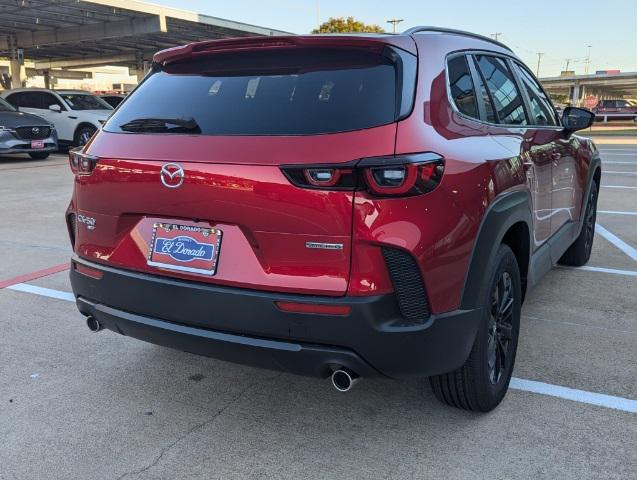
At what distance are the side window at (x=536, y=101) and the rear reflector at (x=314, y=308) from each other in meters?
2.24

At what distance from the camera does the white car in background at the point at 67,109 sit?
15914 mm

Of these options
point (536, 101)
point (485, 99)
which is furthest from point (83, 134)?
point (485, 99)

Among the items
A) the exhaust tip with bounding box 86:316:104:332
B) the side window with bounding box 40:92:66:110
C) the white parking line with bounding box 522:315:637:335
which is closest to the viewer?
the exhaust tip with bounding box 86:316:104:332

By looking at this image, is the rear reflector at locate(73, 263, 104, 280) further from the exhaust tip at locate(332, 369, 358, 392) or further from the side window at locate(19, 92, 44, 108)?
the side window at locate(19, 92, 44, 108)

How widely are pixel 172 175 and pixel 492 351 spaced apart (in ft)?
5.53

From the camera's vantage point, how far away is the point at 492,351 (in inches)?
114

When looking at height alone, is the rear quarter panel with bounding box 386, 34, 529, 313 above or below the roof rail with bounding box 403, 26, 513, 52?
below

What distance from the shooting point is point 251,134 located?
245 cm

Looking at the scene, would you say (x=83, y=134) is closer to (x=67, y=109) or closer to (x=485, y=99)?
(x=67, y=109)

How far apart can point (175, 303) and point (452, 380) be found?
4.19 ft

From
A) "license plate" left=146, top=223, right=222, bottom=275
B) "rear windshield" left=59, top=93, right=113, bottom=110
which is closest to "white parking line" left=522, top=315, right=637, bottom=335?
"license plate" left=146, top=223, right=222, bottom=275

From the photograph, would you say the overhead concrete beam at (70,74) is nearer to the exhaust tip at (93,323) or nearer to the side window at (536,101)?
the side window at (536,101)

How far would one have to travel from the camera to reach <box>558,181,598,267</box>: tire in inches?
208

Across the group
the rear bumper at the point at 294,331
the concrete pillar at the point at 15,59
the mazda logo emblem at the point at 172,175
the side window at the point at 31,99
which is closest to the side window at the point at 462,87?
the rear bumper at the point at 294,331
